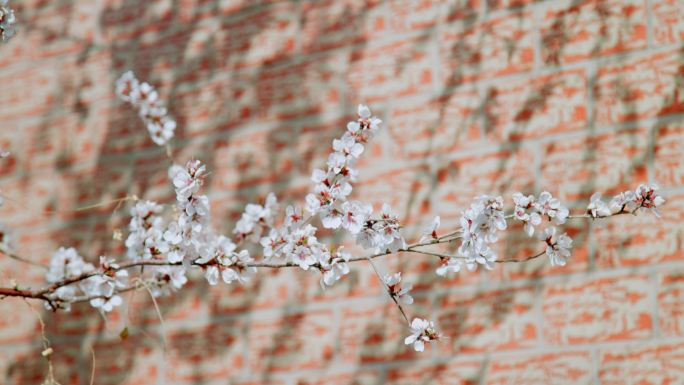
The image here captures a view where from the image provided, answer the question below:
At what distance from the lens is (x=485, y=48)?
236cm

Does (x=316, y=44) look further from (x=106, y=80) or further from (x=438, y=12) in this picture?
(x=106, y=80)

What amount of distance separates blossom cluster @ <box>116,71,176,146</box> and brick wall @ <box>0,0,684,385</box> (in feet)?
0.32

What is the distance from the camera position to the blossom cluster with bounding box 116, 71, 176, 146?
2.61 m

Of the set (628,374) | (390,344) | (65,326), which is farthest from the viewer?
(65,326)

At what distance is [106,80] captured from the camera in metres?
2.89

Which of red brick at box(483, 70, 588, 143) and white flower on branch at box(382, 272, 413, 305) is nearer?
white flower on branch at box(382, 272, 413, 305)

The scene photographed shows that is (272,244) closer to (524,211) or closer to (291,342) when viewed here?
(524,211)

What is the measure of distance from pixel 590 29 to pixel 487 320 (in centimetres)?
77

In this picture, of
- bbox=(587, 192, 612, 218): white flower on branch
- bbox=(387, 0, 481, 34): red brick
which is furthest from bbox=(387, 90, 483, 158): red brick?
bbox=(587, 192, 612, 218): white flower on branch

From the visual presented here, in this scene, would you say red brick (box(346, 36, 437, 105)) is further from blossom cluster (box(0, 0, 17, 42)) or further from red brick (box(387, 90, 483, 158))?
blossom cluster (box(0, 0, 17, 42))

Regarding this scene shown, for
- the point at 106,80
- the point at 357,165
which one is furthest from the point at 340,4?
the point at 106,80

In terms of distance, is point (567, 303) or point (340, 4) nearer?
point (567, 303)

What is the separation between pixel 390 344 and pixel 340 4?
0.97 m

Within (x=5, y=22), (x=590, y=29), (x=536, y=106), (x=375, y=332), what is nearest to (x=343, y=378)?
(x=375, y=332)
